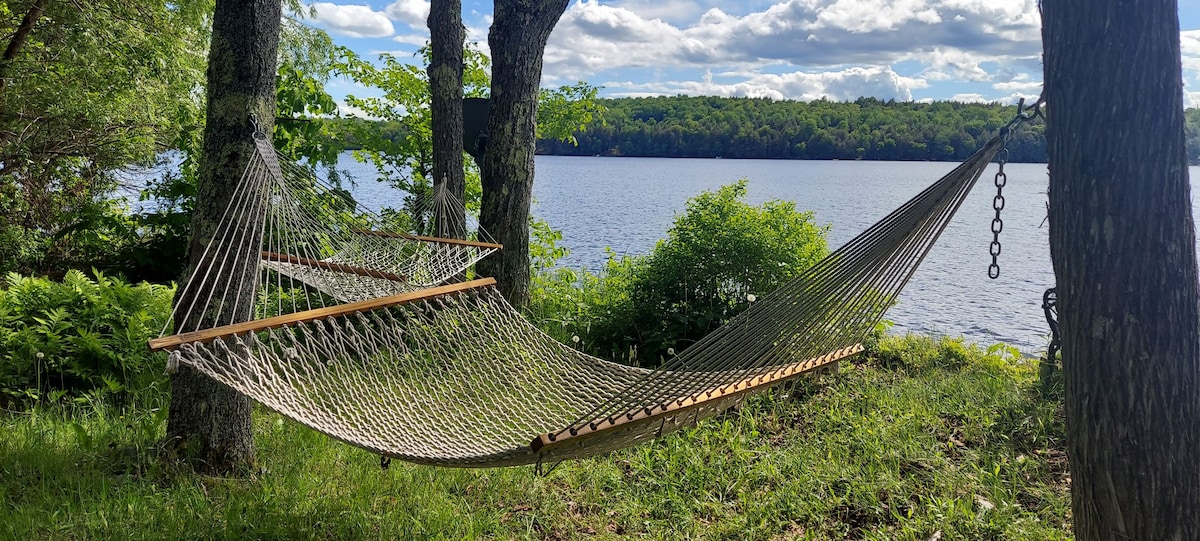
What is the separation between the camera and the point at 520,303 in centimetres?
404

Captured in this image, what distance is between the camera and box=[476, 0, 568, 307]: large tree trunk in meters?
3.77

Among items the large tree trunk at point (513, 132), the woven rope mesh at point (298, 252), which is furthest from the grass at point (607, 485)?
the large tree trunk at point (513, 132)

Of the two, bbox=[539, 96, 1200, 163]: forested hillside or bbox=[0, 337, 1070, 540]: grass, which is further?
bbox=[539, 96, 1200, 163]: forested hillside

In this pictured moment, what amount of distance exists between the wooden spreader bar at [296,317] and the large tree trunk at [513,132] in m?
1.26

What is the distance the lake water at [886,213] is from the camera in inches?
263

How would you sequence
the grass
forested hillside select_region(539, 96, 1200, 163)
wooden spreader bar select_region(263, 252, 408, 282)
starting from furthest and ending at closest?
forested hillside select_region(539, 96, 1200, 163) < wooden spreader bar select_region(263, 252, 408, 282) < the grass

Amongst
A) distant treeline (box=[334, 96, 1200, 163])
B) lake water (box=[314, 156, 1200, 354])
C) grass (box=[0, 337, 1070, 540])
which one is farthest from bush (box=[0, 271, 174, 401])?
distant treeline (box=[334, 96, 1200, 163])

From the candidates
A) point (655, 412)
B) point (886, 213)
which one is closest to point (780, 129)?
point (886, 213)

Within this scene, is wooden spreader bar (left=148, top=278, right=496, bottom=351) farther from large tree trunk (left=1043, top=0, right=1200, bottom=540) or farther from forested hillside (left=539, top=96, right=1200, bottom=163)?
forested hillside (left=539, top=96, right=1200, bottom=163)

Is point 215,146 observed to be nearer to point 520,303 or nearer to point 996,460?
point 520,303

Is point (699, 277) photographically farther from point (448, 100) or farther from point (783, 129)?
point (783, 129)

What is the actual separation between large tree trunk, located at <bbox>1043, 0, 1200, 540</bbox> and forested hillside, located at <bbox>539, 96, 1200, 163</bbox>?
15622mm

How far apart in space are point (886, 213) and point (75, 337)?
44.9 feet

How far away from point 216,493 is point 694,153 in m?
23.0
